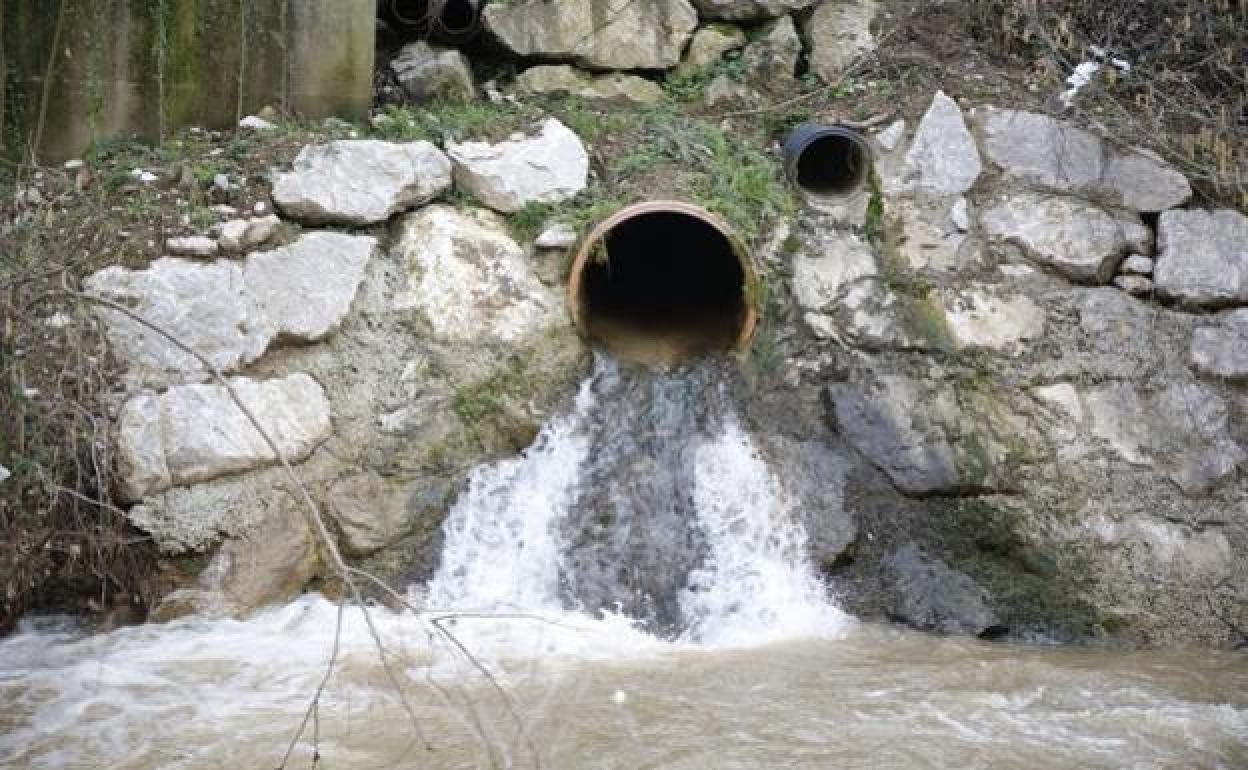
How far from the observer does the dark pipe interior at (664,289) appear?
194 inches

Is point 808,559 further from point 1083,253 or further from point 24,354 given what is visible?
point 24,354

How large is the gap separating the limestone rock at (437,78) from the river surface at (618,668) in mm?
1545

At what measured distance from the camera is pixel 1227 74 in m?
5.49

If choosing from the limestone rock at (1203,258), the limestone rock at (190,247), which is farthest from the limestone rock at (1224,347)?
the limestone rock at (190,247)

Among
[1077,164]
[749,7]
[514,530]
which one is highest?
[749,7]

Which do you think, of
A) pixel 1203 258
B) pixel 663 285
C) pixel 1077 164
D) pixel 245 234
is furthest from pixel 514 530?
pixel 1203 258

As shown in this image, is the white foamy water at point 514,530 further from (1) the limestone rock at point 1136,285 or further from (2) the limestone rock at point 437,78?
(1) the limestone rock at point 1136,285

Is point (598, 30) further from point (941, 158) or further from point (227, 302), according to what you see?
point (227, 302)

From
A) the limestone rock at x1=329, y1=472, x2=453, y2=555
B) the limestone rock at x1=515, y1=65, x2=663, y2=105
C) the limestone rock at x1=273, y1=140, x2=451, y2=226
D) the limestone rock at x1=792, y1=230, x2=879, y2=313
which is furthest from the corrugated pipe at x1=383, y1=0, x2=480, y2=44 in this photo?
the limestone rock at x1=329, y1=472, x2=453, y2=555

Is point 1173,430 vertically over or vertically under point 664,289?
under

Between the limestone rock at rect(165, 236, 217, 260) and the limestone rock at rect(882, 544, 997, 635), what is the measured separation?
256 cm

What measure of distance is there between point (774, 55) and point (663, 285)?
44.0 inches

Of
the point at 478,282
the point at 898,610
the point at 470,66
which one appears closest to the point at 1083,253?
the point at 898,610

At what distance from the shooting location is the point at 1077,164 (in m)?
5.05
